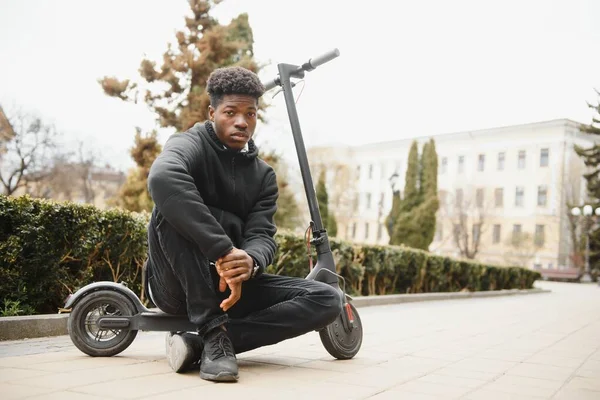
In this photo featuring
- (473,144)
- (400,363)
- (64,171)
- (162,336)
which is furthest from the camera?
(473,144)

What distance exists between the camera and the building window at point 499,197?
57.2 metres

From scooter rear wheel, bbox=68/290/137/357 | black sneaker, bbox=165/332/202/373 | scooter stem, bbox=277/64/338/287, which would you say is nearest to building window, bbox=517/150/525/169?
scooter stem, bbox=277/64/338/287

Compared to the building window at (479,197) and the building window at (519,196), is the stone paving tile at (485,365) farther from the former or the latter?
the building window at (519,196)

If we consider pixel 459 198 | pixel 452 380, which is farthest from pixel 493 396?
pixel 459 198

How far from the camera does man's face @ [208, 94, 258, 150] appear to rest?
351 cm

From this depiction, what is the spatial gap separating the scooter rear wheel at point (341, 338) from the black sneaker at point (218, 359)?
0.88 metres

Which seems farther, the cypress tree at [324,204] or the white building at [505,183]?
the white building at [505,183]

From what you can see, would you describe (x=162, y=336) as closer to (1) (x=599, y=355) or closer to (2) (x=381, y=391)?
(2) (x=381, y=391)

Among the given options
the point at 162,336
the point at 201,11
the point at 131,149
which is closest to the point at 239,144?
the point at 162,336

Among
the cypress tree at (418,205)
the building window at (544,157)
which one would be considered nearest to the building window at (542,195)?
the building window at (544,157)

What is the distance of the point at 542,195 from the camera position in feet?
177

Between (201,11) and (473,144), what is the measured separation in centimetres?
4531

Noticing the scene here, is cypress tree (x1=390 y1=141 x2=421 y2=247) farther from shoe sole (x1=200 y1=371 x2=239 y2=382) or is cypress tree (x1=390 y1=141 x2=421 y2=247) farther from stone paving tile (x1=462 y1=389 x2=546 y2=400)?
shoe sole (x1=200 y1=371 x2=239 y2=382)

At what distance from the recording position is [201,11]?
18.2 metres
